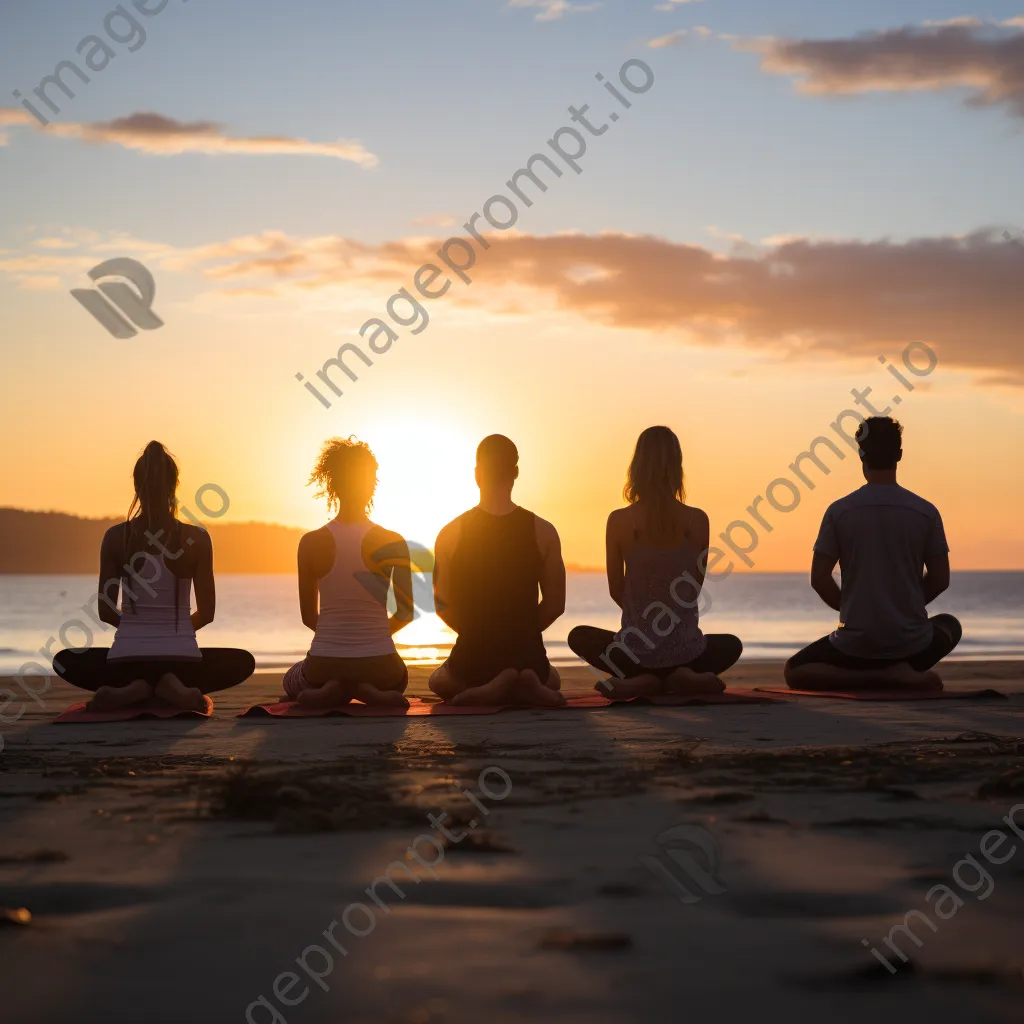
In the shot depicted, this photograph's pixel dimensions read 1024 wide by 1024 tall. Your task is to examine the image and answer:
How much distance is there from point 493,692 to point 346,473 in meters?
1.62

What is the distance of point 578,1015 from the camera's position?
1.97m

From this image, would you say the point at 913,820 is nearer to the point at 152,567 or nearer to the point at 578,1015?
the point at 578,1015

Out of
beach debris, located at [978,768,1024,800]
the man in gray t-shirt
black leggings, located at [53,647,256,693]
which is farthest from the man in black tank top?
beach debris, located at [978,768,1024,800]

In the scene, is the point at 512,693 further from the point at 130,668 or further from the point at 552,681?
the point at 130,668

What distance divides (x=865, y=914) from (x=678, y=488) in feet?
17.7

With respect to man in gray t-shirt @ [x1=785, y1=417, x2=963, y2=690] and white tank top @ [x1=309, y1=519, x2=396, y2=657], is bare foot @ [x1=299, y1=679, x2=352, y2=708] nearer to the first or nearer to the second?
white tank top @ [x1=309, y1=519, x2=396, y2=657]

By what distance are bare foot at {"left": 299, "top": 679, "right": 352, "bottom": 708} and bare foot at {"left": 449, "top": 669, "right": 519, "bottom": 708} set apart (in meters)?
0.73

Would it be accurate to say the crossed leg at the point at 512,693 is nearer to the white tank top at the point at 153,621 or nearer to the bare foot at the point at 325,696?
the bare foot at the point at 325,696

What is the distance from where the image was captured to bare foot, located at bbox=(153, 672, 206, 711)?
7488 mm

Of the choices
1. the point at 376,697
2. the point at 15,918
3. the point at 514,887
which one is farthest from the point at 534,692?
the point at 15,918

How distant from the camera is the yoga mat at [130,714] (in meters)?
7.17

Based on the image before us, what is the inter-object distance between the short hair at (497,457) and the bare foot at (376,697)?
1.49m

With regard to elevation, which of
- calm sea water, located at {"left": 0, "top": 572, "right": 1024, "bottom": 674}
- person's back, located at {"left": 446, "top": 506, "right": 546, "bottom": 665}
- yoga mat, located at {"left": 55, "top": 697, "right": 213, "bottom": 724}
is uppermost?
person's back, located at {"left": 446, "top": 506, "right": 546, "bottom": 665}

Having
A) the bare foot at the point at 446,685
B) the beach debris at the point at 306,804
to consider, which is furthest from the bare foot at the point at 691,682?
the beach debris at the point at 306,804
